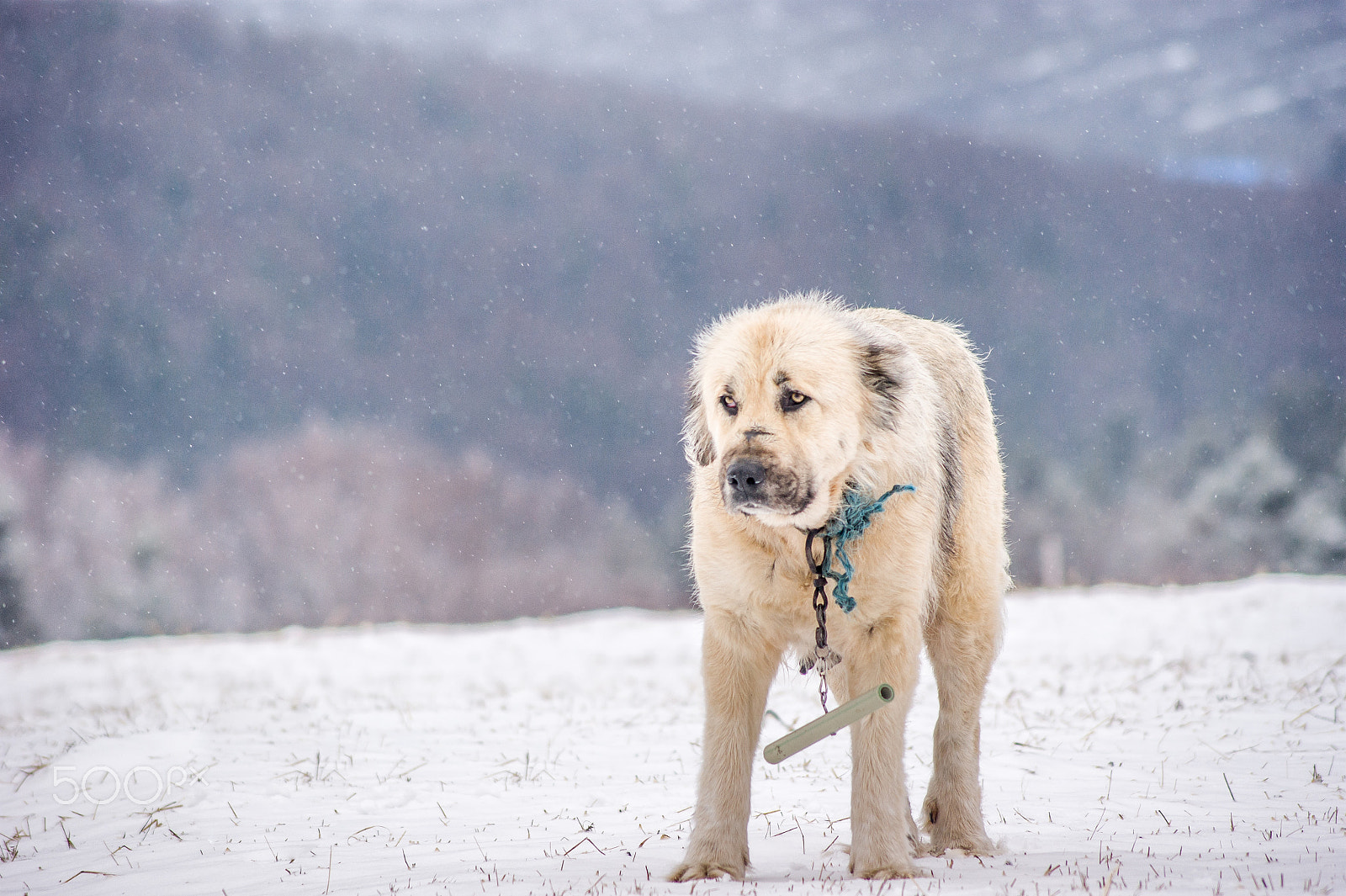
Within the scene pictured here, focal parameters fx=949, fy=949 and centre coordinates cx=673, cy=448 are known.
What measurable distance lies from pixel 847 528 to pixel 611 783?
10.8 feet

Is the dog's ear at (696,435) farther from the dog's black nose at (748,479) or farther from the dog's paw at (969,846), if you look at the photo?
the dog's paw at (969,846)

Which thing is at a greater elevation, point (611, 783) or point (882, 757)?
point (882, 757)

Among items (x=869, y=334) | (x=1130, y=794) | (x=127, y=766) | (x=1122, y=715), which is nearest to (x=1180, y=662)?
(x=1122, y=715)

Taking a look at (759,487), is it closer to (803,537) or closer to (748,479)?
(748,479)

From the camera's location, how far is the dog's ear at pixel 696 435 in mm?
4328

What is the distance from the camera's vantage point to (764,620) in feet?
13.0

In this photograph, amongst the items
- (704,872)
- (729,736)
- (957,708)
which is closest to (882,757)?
(729,736)

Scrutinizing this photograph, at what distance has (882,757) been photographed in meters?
3.80

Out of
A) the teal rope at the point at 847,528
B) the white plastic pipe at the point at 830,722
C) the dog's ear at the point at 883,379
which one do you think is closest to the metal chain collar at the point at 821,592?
the teal rope at the point at 847,528

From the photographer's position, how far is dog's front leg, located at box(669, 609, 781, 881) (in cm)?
393

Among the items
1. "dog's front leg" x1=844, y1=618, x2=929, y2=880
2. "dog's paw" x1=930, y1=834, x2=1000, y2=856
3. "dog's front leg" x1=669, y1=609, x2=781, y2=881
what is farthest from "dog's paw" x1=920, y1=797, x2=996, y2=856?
"dog's front leg" x1=669, y1=609, x2=781, y2=881

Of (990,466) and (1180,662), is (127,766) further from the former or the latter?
(1180,662)

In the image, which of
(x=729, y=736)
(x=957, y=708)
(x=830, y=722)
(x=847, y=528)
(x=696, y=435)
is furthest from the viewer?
A: (x=957, y=708)

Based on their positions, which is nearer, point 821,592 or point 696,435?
point 821,592
